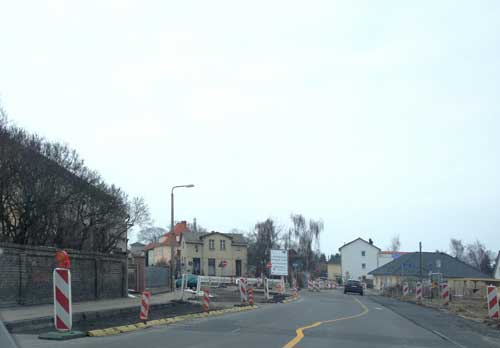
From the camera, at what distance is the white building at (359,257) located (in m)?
120

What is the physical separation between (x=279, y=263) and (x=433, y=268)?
4926 cm

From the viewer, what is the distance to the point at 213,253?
94.9m

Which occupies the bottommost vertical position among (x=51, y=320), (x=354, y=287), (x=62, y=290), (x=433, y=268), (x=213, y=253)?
(x=354, y=287)

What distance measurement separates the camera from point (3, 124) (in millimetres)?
25078

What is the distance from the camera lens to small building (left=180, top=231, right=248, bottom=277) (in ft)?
308

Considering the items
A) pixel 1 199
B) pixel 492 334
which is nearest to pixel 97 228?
pixel 1 199

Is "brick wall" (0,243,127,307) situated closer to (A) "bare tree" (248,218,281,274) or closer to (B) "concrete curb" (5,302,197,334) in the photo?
(B) "concrete curb" (5,302,197,334)

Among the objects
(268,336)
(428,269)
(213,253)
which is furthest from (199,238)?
(268,336)

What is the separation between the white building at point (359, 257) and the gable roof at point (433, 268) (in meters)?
24.1

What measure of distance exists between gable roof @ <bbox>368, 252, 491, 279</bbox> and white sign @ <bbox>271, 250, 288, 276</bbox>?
38154 mm

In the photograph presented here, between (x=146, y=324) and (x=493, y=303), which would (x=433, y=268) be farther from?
(x=146, y=324)

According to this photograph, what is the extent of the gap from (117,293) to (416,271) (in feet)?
211

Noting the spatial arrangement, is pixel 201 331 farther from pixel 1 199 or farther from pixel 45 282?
pixel 1 199

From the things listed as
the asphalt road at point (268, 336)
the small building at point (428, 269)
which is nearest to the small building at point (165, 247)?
the small building at point (428, 269)
